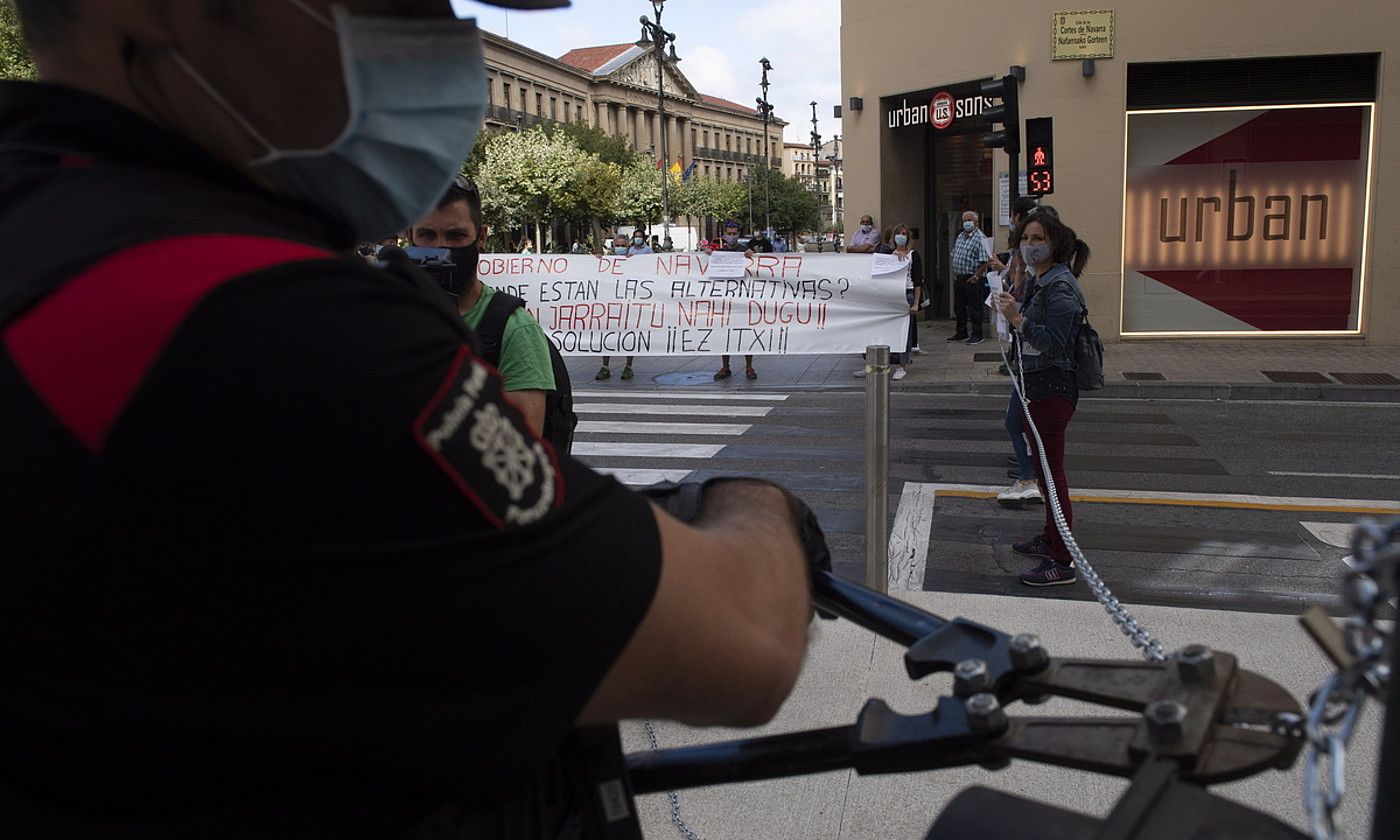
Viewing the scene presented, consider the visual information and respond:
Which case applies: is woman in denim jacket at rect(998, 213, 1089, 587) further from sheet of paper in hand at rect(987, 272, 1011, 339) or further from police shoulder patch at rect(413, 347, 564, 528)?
police shoulder patch at rect(413, 347, 564, 528)

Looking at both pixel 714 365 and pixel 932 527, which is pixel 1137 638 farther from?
pixel 714 365

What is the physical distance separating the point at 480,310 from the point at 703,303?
8801 millimetres

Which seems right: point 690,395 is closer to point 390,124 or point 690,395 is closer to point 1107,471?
point 1107,471

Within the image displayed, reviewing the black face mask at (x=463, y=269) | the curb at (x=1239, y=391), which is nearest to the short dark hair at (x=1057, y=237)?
the black face mask at (x=463, y=269)

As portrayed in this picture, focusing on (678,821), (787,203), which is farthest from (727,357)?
(787,203)

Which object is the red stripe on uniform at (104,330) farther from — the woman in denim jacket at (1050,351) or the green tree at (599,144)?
the green tree at (599,144)

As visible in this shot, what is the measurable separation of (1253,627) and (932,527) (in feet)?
9.25

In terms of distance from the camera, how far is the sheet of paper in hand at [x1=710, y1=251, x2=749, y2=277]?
41.2ft

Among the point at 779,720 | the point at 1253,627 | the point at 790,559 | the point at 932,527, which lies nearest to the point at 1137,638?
the point at 790,559

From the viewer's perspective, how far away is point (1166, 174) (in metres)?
15.8

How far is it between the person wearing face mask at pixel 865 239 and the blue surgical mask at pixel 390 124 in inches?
566

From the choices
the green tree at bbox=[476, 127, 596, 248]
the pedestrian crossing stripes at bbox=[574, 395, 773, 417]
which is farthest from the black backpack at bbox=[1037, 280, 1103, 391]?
the green tree at bbox=[476, 127, 596, 248]

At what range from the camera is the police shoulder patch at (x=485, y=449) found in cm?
88

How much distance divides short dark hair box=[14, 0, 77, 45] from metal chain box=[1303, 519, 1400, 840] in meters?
1.17
